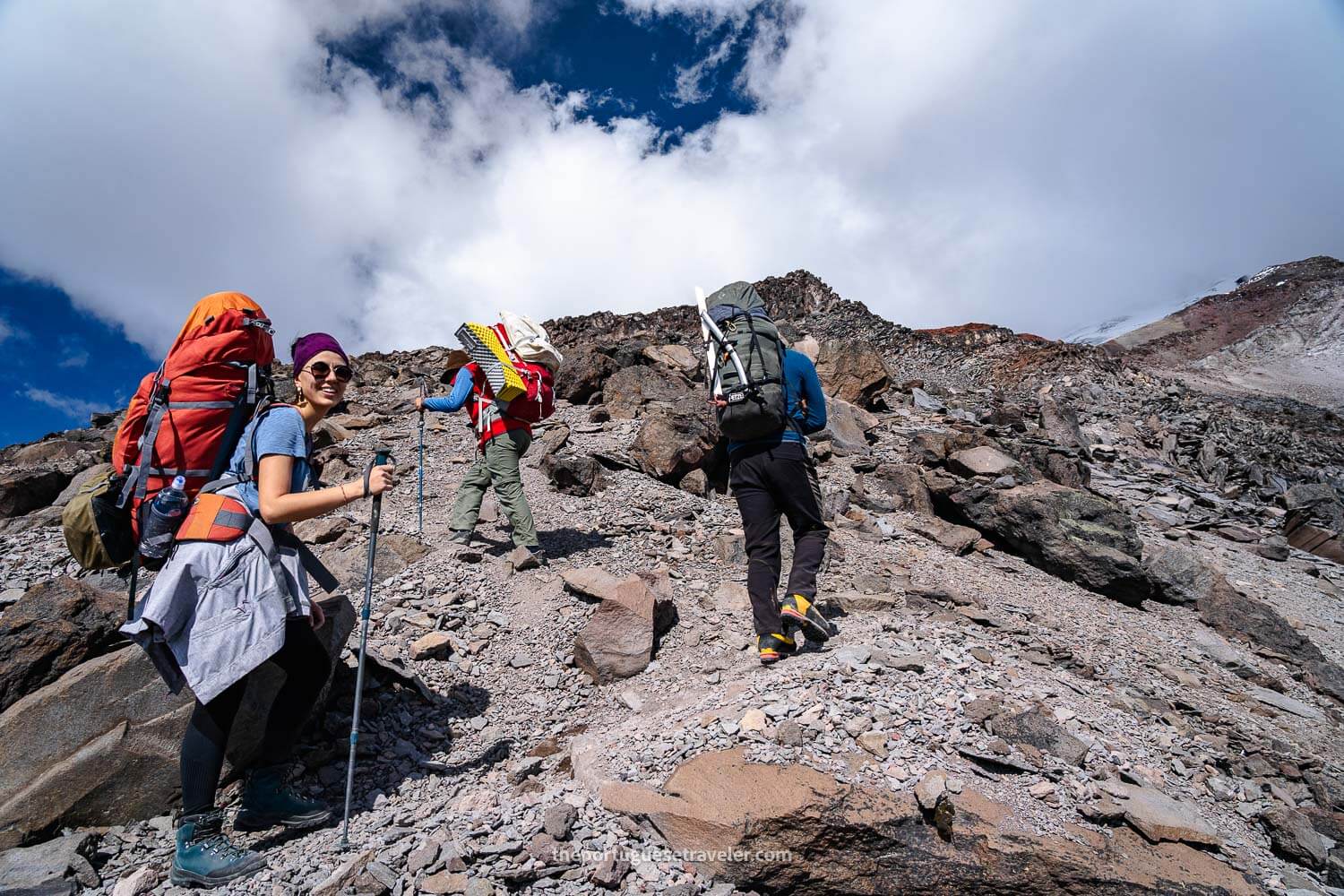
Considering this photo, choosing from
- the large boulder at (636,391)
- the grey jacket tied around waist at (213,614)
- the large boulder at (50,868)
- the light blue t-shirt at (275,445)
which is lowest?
the large boulder at (50,868)

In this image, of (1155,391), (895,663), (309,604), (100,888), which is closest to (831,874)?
(895,663)

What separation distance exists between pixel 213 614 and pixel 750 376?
3.20m

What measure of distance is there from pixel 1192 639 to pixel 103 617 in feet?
28.9

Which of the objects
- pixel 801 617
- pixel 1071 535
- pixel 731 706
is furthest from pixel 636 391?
pixel 731 706

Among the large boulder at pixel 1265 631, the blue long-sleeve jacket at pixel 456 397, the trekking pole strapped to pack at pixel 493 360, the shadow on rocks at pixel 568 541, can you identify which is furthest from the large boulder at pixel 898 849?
the large boulder at pixel 1265 631

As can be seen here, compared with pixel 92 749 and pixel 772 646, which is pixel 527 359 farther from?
pixel 92 749

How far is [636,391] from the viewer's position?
11.8 m

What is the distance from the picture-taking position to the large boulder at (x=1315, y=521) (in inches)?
399

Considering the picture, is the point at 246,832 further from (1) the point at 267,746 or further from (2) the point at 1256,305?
(2) the point at 1256,305

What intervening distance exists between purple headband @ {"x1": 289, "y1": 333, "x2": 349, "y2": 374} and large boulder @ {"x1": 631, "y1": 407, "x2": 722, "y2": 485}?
18.9ft

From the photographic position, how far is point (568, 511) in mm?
7910

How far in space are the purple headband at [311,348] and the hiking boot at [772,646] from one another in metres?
3.00

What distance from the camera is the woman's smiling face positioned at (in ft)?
9.70

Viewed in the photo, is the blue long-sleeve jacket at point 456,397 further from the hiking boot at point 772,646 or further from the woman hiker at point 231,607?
the hiking boot at point 772,646
